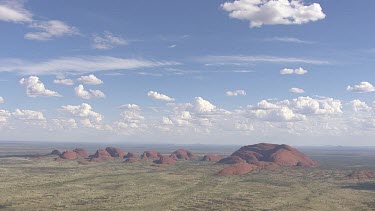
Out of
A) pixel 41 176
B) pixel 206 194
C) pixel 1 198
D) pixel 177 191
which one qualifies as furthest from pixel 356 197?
pixel 41 176

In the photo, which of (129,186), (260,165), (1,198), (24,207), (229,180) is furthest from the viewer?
(260,165)

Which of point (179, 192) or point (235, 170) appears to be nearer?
point (179, 192)

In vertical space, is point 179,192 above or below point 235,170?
below

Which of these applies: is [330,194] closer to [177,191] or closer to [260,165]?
[177,191]

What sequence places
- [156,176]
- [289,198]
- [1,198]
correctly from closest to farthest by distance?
[1,198] < [289,198] < [156,176]

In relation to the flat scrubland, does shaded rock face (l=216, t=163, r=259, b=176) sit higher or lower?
higher

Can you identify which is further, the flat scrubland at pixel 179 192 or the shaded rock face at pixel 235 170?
the shaded rock face at pixel 235 170

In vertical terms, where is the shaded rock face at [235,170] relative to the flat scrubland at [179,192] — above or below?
above

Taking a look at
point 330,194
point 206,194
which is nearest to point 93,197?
point 206,194

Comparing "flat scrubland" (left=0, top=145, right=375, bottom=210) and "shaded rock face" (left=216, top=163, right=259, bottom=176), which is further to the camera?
"shaded rock face" (left=216, top=163, right=259, bottom=176)

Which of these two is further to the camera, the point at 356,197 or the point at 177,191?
the point at 177,191
